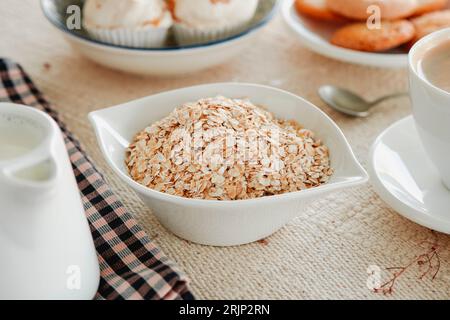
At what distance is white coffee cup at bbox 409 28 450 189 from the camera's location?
765mm

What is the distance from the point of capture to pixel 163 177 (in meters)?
0.78

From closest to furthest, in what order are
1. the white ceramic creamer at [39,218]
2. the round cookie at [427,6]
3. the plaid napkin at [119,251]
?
the white ceramic creamer at [39,218] < the plaid napkin at [119,251] < the round cookie at [427,6]

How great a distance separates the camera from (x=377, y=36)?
1.10m

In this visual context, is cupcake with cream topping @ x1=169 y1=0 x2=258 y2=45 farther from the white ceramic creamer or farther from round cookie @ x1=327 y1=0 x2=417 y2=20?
the white ceramic creamer

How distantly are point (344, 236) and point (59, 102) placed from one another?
0.60 metres

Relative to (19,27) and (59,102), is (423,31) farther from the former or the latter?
(19,27)

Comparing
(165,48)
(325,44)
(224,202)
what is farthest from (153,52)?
(224,202)

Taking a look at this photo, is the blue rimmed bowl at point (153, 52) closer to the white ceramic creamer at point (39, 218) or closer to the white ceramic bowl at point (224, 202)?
the white ceramic bowl at point (224, 202)

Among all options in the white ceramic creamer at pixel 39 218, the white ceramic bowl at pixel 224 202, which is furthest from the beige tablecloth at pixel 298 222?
the white ceramic creamer at pixel 39 218

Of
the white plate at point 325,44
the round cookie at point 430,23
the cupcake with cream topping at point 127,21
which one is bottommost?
the white plate at point 325,44

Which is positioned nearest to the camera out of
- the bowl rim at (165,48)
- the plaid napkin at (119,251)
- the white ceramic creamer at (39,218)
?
the white ceramic creamer at (39,218)

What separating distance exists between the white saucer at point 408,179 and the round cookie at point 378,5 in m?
0.24

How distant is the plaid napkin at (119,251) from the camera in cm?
70
